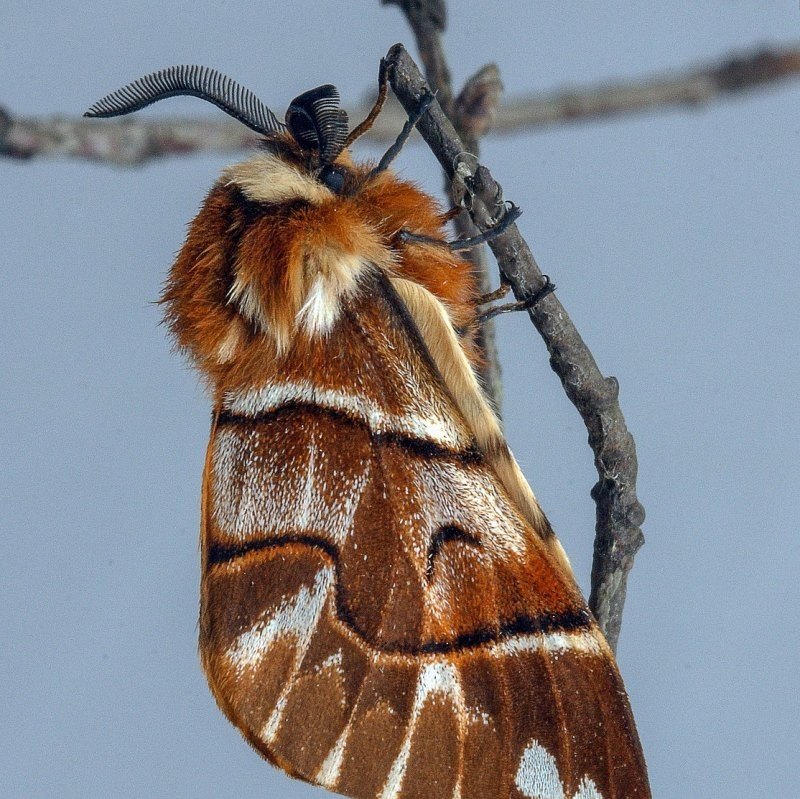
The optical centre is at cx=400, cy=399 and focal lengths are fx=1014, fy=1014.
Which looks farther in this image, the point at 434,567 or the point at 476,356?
the point at 476,356

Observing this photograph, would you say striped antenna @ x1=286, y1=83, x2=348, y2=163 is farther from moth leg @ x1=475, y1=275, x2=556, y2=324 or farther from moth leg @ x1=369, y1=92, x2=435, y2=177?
moth leg @ x1=475, y1=275, x2=556, y2=324

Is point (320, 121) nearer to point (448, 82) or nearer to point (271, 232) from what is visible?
point (271, 232)

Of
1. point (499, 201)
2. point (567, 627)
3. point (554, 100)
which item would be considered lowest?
point (567, 627)

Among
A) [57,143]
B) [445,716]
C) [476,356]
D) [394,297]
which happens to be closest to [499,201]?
[394,297]

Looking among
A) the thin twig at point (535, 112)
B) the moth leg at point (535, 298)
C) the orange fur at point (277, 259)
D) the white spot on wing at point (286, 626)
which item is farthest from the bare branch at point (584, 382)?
the thin twig at point (535, 112)

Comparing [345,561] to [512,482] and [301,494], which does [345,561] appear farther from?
[512,482]

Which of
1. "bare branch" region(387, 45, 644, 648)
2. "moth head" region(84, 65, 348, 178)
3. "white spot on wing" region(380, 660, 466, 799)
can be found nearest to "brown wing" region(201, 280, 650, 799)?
"white spot on wing" region(380, 660, 466, 799)

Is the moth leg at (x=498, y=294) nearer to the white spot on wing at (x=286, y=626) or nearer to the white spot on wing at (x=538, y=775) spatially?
the white spot on wing at (x=286, y=626)
